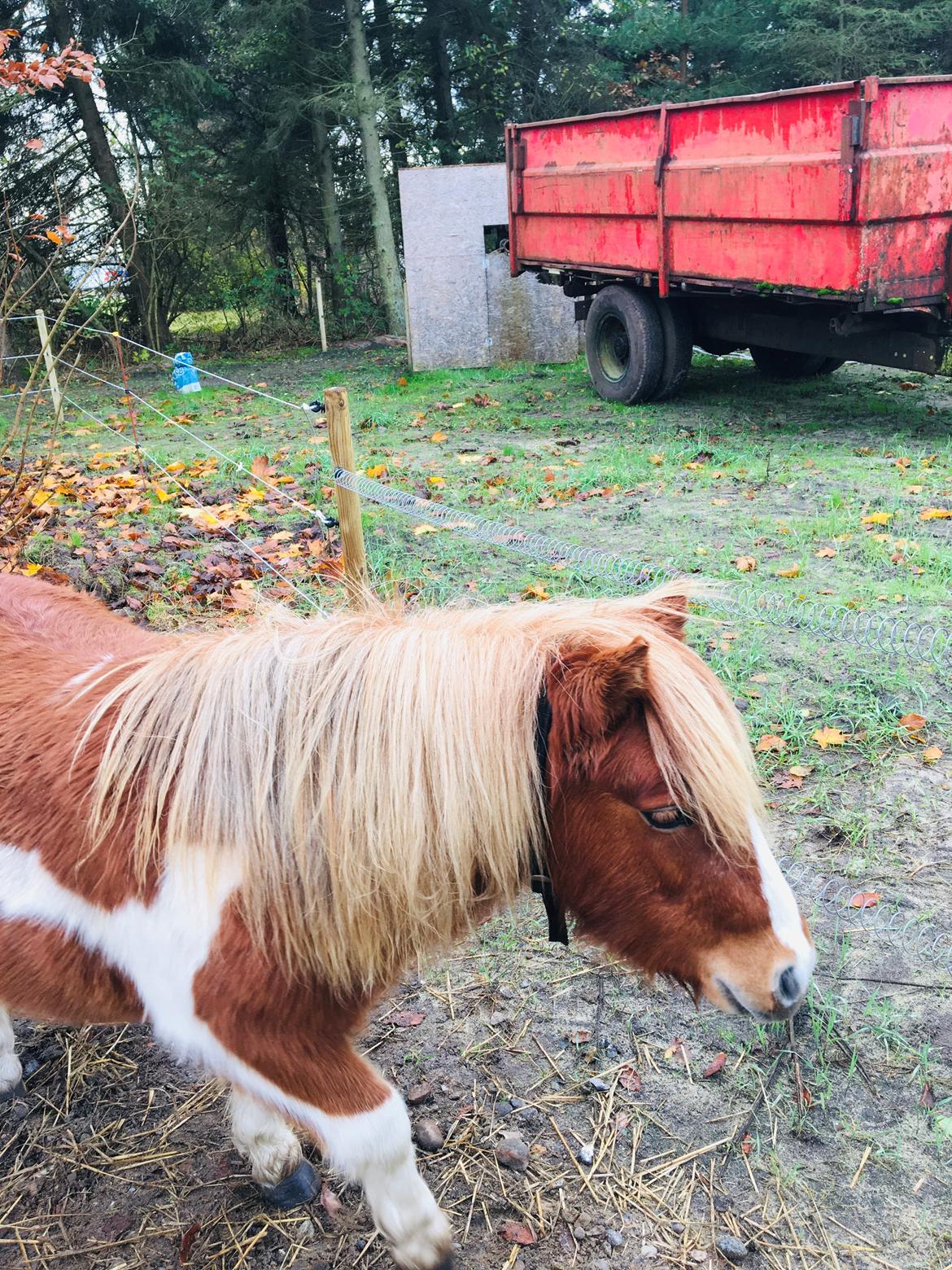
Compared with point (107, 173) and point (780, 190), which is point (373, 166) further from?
point (780, 190)

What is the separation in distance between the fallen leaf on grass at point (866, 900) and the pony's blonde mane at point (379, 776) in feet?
4.63

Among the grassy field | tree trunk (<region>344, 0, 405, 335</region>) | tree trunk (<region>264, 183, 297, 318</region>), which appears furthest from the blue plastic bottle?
the grassy field

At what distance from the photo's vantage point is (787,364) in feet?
33.6

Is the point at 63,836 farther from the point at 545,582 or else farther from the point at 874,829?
the point at 545,582

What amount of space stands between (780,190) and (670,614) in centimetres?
663

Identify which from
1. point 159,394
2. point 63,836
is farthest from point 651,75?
point 63,836

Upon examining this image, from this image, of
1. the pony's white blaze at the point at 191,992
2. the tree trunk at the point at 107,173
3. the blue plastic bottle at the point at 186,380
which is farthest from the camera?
the tree trunk at the point at 107,173

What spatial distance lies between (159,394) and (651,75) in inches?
521

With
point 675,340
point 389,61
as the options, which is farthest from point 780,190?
point 389,61

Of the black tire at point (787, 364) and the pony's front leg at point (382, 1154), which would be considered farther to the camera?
the black tire at point (787, 364)

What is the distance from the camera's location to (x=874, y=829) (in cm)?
302

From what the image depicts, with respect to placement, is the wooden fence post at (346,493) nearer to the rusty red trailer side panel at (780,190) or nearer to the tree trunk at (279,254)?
the rusty red trailer side panel at (780,190)

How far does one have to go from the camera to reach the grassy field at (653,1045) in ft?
6.54

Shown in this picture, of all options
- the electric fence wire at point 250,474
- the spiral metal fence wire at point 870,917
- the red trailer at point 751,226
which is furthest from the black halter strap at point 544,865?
the red trailer at point 751,226
